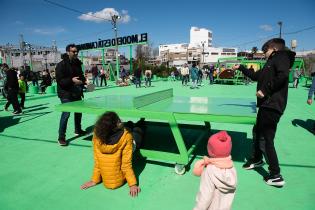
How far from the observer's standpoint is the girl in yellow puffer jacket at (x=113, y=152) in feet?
8.61

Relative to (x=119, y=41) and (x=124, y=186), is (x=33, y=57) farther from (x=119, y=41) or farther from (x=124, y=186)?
(x=124, y=186)

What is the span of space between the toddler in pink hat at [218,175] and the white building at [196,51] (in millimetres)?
92432

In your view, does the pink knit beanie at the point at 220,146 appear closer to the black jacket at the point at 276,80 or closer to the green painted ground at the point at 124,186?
the green painted ground at the point at 124,186

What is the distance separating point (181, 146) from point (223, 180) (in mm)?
1345

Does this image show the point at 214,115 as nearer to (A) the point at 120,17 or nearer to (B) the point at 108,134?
(B) the point at 108,134

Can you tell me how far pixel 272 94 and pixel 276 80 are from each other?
210 mm

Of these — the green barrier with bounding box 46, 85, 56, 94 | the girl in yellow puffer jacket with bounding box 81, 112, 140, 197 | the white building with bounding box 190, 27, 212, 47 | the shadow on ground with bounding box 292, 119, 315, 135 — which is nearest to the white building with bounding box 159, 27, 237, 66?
the white building with bounding box 190, 27, 212, 47

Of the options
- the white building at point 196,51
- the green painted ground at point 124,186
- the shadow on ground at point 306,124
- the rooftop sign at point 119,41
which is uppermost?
the white building at point 196,51

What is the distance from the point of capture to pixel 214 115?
2826mm

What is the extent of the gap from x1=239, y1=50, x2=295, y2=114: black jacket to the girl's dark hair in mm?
1756

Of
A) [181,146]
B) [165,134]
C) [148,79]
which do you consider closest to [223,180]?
[181,146]

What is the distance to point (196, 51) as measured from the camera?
106m

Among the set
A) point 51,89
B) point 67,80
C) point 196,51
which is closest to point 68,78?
point 67,80

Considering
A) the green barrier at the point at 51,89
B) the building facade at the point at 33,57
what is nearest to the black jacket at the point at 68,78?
the green barrier at the point at 51,89
